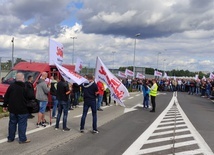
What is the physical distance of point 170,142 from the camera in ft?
28.9

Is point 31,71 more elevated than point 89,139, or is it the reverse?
point 31,71

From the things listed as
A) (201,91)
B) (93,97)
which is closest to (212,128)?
(93,97)

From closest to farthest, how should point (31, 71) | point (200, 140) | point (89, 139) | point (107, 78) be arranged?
point (89, 139) < point (200, 140) < point (107, 78) < point (31, 71)

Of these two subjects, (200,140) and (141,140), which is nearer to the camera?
(141,140)

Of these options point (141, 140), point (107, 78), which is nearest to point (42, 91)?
point (107, 78)

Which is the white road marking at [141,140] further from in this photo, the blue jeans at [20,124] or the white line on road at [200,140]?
the blue jeans at [20,124]

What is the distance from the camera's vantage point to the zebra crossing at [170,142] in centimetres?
771

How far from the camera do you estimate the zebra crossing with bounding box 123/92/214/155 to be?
25.3 feet

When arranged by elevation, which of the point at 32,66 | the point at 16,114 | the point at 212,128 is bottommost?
the point at 212,128

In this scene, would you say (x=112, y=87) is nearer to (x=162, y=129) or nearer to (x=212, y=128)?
(x=162, y=129)

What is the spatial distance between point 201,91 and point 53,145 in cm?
3066

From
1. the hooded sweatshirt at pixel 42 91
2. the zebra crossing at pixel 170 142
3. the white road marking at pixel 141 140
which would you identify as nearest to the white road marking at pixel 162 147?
the zebra crossing at pixel 170 142

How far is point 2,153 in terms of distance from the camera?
702 centimetres

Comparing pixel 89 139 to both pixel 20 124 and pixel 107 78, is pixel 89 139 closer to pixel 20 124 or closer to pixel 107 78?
pixel 20 124
